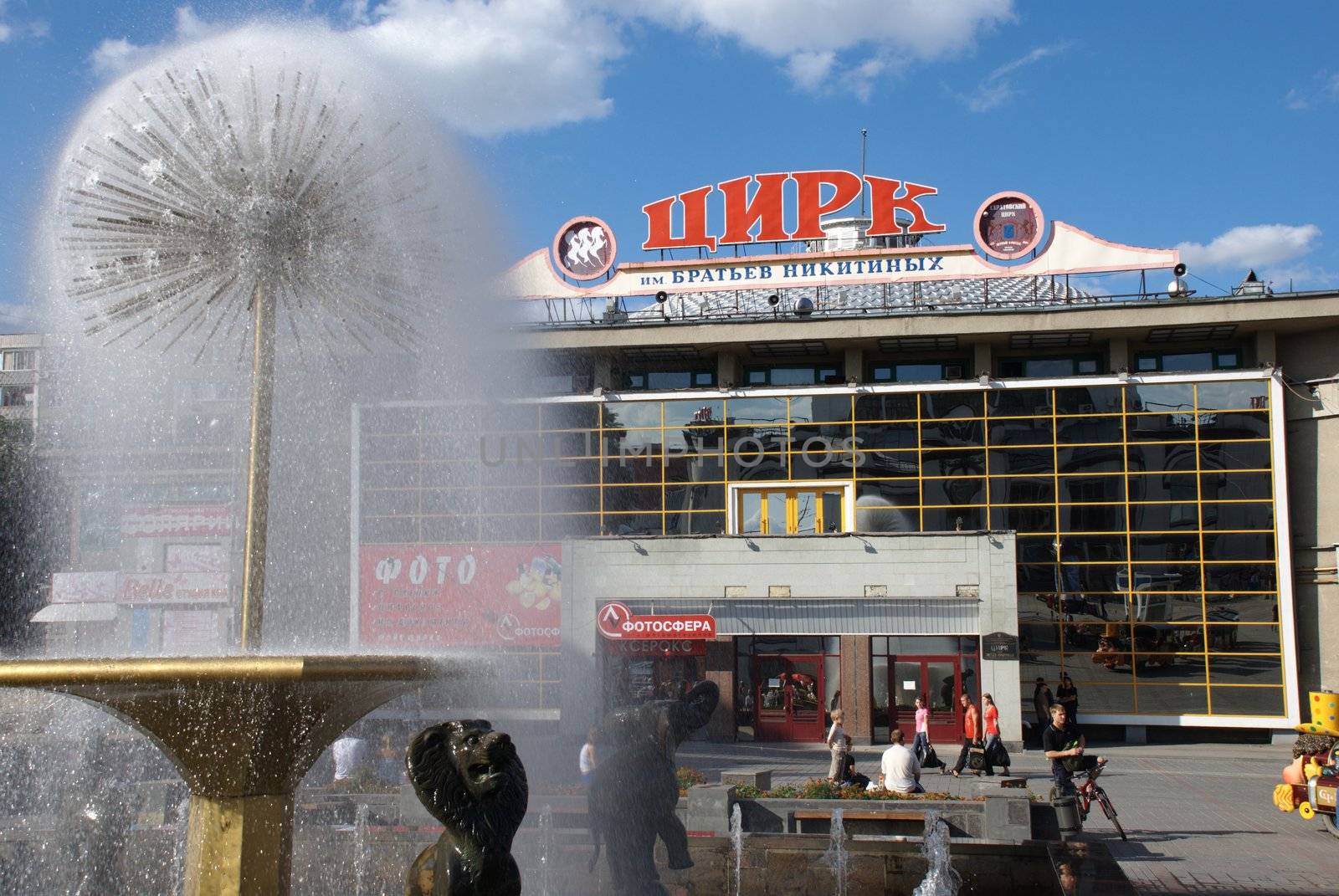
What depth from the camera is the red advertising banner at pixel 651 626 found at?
3039 centimetres

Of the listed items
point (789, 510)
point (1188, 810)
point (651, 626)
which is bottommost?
point (1188, 810)

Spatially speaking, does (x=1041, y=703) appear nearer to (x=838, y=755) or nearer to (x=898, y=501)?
(x=898, y=501)

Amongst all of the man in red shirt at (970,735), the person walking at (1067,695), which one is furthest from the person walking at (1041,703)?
the man in red shirt at (970,735)

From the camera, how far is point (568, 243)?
37375 millimetres

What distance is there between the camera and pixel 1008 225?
34281mm

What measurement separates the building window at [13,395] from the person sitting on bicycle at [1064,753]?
6699 centimetres

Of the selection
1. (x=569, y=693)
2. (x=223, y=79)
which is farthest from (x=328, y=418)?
(x=569, y=693)

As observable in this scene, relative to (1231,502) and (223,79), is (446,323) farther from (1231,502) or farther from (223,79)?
(1231,502)

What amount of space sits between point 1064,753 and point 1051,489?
17.6m

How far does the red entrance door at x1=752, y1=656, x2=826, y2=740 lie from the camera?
100ft

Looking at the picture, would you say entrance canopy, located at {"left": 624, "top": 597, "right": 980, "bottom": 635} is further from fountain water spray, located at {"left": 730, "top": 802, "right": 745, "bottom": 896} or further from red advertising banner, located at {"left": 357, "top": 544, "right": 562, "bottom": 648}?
fountain water spray, located at {"left": 730, "top": 802, "right": 745, "bottom": 896}

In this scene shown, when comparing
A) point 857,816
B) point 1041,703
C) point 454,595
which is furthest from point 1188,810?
point 454,595

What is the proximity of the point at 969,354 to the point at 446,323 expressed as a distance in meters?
26.0

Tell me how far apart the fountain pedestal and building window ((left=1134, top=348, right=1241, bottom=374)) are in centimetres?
2968
